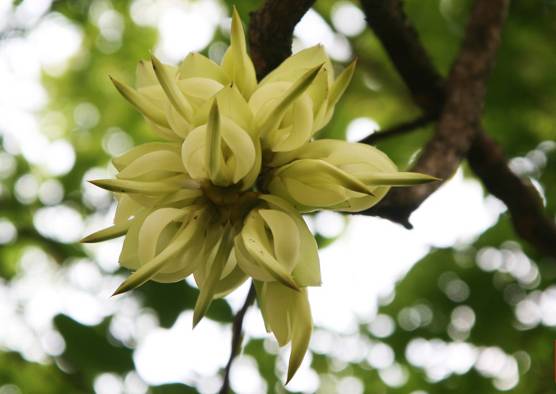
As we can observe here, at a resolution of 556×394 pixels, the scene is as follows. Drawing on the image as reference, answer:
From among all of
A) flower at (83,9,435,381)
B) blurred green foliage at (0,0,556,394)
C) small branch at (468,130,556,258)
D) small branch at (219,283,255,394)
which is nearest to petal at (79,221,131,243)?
flower at (83,9,435,381)

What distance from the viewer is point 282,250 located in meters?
0.84

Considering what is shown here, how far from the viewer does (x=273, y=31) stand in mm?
1005

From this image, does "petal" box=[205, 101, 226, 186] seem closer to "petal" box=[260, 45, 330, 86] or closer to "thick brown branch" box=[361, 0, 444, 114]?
"petal" box=[260, 45, 330, 86]

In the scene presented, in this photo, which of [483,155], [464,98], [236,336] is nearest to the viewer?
[236,336]

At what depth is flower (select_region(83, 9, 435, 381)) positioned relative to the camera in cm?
84

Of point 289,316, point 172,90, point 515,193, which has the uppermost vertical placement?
point 172,90

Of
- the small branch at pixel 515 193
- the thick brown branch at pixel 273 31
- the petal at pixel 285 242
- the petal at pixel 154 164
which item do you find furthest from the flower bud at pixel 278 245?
the small branch at pixel 515 193

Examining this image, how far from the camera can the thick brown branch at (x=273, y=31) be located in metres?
0.97

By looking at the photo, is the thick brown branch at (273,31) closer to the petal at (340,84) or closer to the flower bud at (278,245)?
the petal at (340,84)

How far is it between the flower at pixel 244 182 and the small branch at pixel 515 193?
77 cm

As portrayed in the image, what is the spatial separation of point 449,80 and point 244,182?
2.67 ft

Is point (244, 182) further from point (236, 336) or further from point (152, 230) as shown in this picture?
point (236, 336)

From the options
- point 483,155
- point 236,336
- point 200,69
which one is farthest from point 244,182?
point 483,155

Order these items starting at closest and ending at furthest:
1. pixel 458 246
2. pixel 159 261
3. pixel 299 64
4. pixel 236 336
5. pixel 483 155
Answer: pixel 159 261, pixel 299 64, pixel 236 336, pixel 483 155, pixel 458 246
